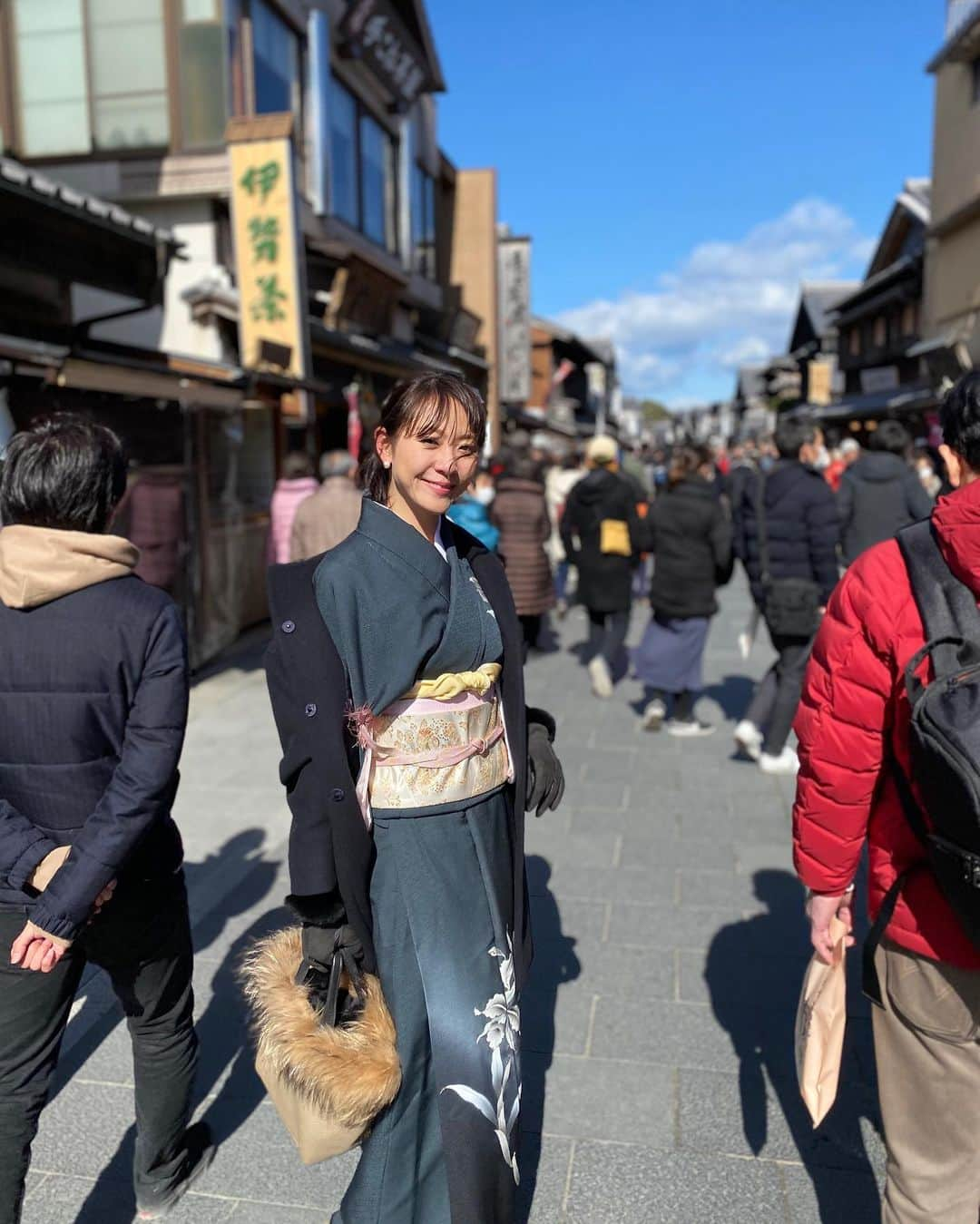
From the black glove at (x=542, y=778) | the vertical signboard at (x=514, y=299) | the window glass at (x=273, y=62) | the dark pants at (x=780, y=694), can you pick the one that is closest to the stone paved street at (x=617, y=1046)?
the dark pants at (x=780, y=694)

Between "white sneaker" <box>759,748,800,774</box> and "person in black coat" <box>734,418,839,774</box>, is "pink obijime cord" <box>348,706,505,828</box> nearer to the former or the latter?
"person in black coat" <box>734,418,839,774</box>

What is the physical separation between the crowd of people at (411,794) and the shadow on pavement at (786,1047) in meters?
0.73

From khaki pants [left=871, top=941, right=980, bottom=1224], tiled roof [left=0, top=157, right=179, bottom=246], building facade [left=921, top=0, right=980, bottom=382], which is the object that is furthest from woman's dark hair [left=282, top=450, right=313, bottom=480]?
building facade [left=921, top=0, right=980, bottom=382]

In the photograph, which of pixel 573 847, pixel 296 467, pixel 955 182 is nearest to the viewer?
pixel 573 847

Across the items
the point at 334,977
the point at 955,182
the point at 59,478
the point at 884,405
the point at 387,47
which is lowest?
the point at 334,977

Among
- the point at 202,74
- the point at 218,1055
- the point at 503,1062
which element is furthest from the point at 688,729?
the point at 202,74

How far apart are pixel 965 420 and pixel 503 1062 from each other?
157 centimetres

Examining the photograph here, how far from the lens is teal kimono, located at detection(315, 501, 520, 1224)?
193cm

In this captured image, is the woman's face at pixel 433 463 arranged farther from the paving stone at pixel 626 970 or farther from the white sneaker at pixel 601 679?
the white sneaker at pixel 601 679

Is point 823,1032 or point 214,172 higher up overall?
point 214,172

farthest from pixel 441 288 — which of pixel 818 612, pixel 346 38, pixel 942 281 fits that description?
pixel 818 612

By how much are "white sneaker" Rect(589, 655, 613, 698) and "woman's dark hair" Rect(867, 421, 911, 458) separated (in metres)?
2.67

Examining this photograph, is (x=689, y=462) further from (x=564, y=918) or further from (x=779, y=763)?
(x=564, y=918)

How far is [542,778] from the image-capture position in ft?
7.46
